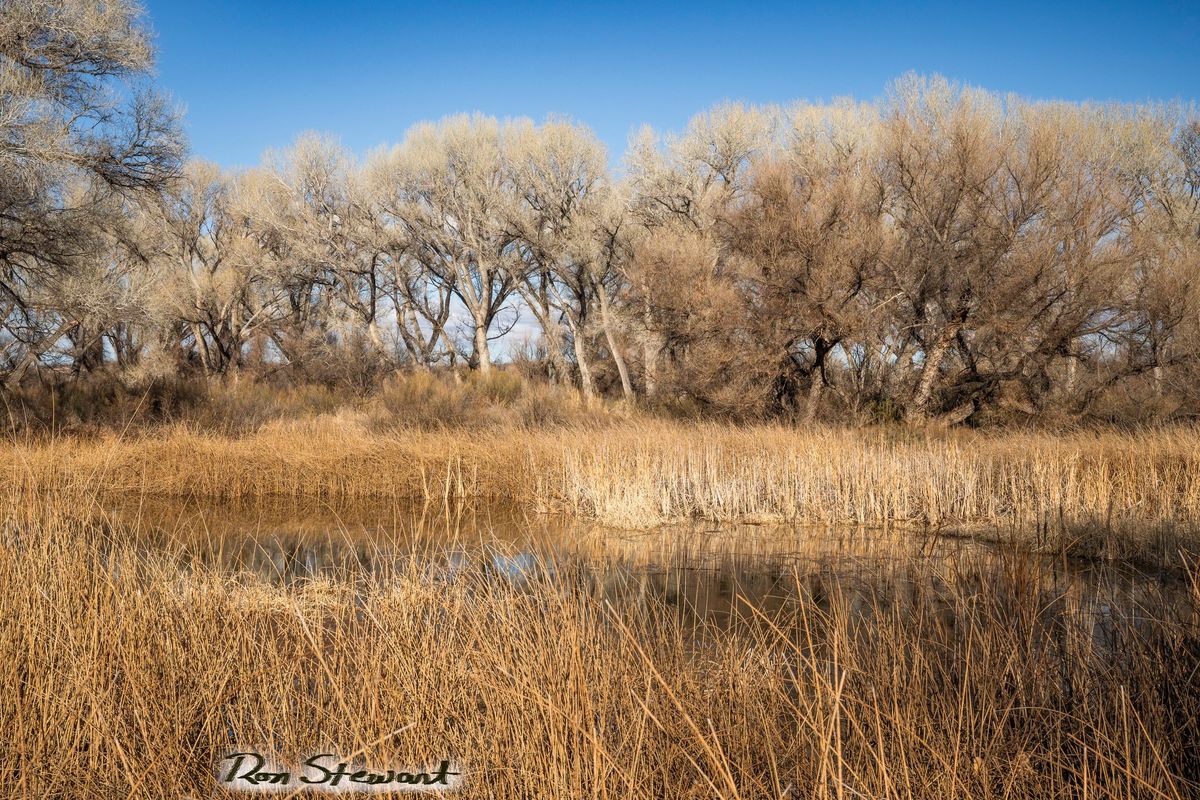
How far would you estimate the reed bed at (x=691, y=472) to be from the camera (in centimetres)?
984

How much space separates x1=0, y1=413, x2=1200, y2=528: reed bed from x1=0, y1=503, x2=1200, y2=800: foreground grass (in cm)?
540

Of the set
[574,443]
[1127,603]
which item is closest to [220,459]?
[574,443]

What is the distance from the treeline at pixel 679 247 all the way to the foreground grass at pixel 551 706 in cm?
1157

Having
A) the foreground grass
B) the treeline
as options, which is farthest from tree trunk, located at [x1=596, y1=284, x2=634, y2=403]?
the foreground grass

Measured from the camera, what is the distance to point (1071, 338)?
688 inches

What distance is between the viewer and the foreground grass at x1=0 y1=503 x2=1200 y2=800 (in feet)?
8.22

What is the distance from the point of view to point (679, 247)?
20.8 metres

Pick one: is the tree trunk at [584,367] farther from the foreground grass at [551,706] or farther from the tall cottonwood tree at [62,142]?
the foreground grass at [551,706]

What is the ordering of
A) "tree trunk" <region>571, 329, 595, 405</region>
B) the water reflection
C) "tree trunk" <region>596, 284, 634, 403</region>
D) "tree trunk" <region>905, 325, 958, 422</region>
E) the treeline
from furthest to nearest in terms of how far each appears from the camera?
"tree trunk" <region>571, 329, 595, 405</region> → "tree trunk" <region>596, 284, 634, 403</region> → "tree trunk" <region>905, 325, 958, 422</region> → the treeline → the water reflection

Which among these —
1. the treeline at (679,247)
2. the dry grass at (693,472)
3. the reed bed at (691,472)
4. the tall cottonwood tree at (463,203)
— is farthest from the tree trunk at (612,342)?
the dry grass at (693,472)

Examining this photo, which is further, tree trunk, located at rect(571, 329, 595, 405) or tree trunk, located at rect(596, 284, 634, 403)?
tree trunk, located at rect(571, 329, 595, 405)

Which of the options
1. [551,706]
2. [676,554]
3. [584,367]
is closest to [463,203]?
[584,367]

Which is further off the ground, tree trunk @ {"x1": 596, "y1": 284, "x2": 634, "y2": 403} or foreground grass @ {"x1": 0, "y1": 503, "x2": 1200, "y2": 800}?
tree trunk @ {"x1": 596, "y1": 284, "x2": 634, "y2": 403}

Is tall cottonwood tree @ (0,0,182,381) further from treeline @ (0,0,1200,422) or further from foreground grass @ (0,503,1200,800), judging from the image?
foreground grass @ (0,503,1200,800)
